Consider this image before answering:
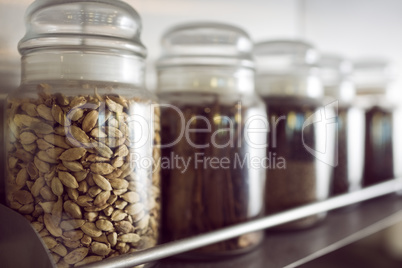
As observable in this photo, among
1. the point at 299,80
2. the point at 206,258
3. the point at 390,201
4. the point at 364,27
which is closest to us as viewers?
the point at 206,258

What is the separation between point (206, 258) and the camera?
44 cm

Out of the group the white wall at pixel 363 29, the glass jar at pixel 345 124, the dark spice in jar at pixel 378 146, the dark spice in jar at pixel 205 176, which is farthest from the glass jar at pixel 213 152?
the white wall at pixel 363 29

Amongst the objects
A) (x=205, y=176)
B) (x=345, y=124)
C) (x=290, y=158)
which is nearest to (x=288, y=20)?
(x=345, y=124)

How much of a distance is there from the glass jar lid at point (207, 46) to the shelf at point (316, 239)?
0.23 meters

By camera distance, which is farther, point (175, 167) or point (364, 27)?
point (364, 27)

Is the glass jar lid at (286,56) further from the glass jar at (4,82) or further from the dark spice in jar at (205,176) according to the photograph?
the glass jar at (4,82)

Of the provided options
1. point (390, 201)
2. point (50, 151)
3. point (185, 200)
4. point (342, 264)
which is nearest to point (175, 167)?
point (185, 200)

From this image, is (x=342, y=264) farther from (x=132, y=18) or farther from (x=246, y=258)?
(x=132, y=18)

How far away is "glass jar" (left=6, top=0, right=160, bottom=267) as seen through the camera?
0.33m

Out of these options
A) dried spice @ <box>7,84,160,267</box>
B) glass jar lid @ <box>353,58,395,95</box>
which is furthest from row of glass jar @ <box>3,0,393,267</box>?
glass jar lid @ <box>353,58,395,95</box>

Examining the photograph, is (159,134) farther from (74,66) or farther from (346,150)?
(346,150)

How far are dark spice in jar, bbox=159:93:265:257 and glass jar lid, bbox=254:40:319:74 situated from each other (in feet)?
0.57

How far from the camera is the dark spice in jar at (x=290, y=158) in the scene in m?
0.53

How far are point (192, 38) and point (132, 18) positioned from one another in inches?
4.8
